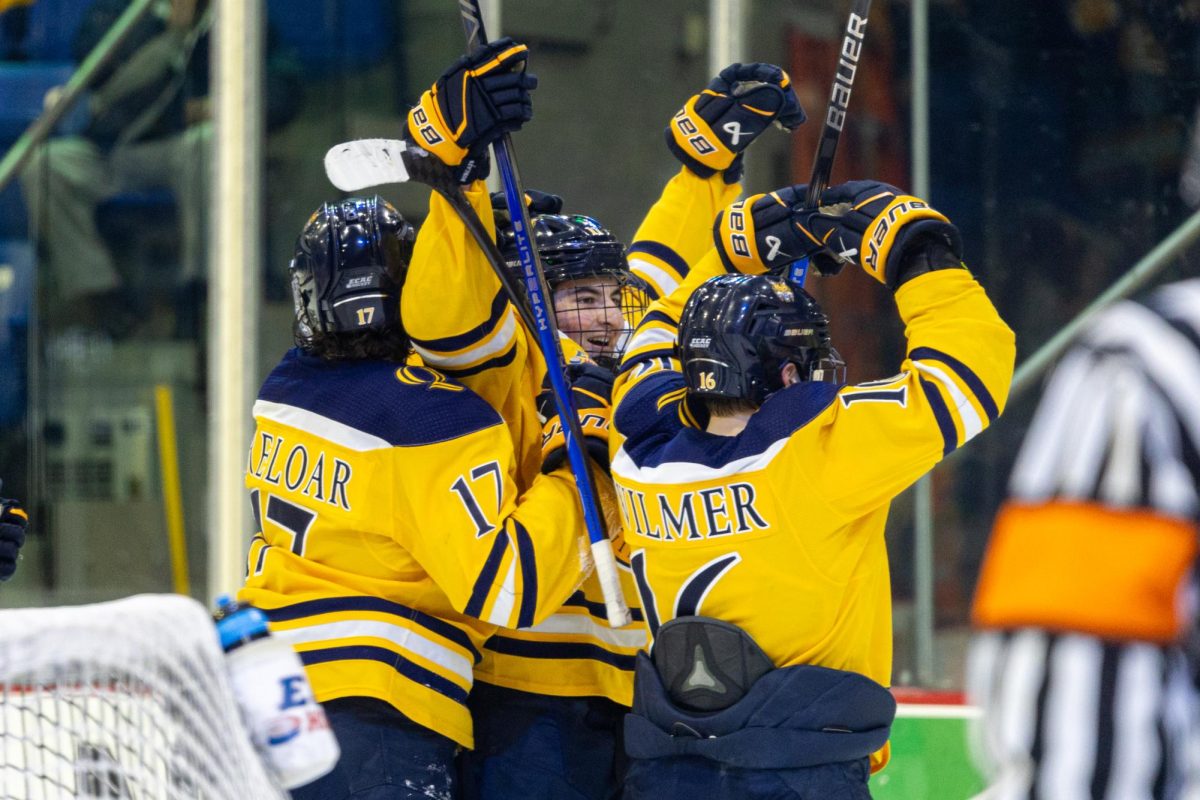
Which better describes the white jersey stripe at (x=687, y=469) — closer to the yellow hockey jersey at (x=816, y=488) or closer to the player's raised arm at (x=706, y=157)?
the yellow hockey jersey at (x=816, y=488)

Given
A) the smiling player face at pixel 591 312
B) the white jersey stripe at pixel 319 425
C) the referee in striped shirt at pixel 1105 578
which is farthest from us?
the smiling player face at pixel 591 312

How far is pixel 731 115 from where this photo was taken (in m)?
2.28

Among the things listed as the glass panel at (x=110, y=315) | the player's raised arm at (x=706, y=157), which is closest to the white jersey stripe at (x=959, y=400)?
the player's raised arm at (x=706, y=157)

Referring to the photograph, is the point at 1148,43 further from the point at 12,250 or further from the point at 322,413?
the point at 12,250

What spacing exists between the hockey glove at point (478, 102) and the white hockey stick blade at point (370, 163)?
4cm

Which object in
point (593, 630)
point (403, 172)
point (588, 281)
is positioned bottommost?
point (593, 630)

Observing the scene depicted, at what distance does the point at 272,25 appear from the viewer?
4977 millimetres

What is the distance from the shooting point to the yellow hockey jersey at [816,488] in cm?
181

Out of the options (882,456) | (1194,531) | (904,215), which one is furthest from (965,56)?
(1194,531)

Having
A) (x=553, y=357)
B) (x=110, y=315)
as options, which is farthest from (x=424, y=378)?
(x=110, y=315)

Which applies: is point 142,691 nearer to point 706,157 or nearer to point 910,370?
point 910,370

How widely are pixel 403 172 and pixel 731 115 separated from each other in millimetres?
491

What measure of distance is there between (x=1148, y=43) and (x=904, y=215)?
218 centimetres

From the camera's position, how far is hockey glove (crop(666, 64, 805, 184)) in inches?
88.7
